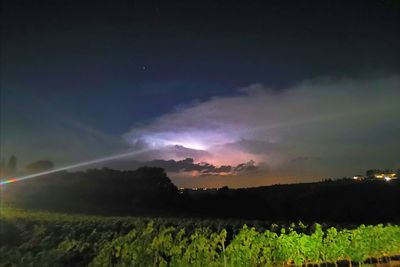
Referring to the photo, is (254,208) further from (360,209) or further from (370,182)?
(370,182)

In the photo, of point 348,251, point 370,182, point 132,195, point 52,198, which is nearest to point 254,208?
point 132,195

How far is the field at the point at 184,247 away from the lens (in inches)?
400

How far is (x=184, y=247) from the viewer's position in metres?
11.2

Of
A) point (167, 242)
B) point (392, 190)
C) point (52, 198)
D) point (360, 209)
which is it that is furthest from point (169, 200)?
point (167, 242)

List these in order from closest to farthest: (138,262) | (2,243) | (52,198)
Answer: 1. (138,262)
2. (2,243)
3. (52,198)

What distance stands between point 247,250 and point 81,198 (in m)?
40.2

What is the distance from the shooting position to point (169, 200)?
57.2 m

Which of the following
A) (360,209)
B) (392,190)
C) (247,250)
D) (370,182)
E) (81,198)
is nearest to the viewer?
(247,250)

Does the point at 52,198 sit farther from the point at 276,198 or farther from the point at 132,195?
the point at 276,198

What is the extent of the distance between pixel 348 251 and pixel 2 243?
11.9m

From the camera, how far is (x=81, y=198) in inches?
1961

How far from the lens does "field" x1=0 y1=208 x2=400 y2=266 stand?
10156 mm

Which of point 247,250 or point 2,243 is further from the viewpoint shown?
point 2,243

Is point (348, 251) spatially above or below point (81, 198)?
below
